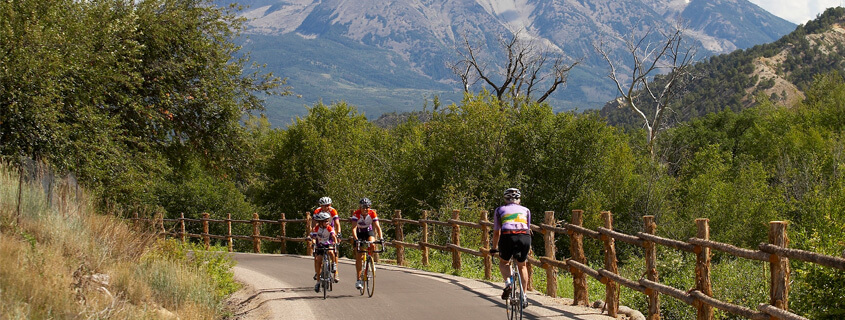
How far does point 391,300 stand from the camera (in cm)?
1280

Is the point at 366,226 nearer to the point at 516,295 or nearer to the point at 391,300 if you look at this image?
the point at 391,300

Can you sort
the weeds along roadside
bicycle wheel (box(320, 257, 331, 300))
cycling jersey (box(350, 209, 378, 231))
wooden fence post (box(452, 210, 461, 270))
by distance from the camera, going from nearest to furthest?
the weeds along roadside
bicycle wheel (box(320, 257, 331, 300))
cycling jersey (box(350, 209, 378, 231))
wooden fence post (box(452, 210, 461, 270))

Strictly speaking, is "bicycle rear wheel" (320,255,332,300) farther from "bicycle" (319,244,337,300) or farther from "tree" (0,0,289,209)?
"tree" (0,0,289,209)

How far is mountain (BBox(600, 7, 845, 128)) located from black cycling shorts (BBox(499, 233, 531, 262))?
9542cm

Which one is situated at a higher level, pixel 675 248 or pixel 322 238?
pixel 675 248

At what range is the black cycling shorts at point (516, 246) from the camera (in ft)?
33.4

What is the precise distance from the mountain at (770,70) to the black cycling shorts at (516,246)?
9542cm

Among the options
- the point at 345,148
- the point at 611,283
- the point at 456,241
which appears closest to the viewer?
the point at 611,283

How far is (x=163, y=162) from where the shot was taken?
2252 cm

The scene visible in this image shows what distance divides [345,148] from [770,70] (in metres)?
90.6

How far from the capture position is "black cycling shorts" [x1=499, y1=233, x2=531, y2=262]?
10.2 meters

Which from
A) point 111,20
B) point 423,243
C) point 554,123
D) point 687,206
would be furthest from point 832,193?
point 111,20

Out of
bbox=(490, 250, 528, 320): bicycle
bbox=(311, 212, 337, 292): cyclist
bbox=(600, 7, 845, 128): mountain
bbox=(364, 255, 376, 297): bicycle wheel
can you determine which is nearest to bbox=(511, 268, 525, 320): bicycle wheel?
bbox=(490, 250, 528, 320): bicycle

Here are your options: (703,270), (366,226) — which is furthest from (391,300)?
(703,270)
